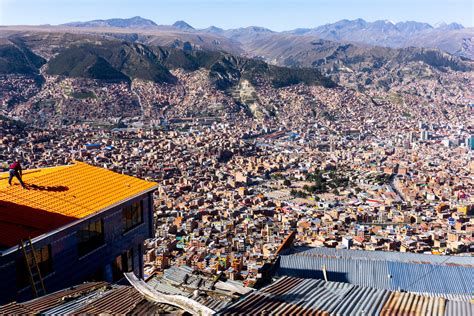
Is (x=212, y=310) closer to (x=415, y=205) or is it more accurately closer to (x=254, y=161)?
(x=415, y=205)

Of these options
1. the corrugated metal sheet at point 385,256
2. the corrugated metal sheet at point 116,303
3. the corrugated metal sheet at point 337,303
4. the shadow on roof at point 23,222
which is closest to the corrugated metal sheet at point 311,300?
the corrugated metal sheet at point 337,303

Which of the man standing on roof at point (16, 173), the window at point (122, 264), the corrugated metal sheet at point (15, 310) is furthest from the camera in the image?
the window at point (122, 264)

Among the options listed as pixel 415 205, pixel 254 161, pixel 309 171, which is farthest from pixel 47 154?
pixel 415 205

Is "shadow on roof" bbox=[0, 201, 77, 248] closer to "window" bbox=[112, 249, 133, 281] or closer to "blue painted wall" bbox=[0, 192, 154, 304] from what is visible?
"blue painted wall" bbox=[0, 192, 154, 304]

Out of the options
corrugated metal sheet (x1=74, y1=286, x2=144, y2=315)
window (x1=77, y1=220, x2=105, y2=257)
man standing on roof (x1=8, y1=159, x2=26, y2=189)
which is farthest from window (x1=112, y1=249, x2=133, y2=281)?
corrugated metal sheet (x1=74, y1=286, x2=144, y2=315)

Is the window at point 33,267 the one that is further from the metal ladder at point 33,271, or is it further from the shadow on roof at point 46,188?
the shadow on roof at point 46,188
